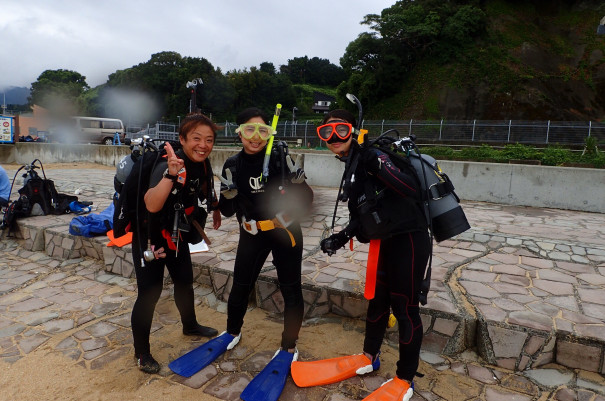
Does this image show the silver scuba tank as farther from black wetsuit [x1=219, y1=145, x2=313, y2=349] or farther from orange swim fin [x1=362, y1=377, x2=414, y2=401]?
orange swim fin [x1=362, y1=377, x2=414, y2=401]

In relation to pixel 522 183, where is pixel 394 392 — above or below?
below

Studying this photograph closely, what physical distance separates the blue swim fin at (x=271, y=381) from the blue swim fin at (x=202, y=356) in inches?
17.1

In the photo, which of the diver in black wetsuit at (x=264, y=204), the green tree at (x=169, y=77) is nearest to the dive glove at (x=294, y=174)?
the diver in black wetsuit at (x=264, y=204)

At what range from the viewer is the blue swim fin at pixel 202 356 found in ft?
Result: 9.47

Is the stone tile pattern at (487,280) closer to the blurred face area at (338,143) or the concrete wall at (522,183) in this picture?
the concrete wall at (522,183)

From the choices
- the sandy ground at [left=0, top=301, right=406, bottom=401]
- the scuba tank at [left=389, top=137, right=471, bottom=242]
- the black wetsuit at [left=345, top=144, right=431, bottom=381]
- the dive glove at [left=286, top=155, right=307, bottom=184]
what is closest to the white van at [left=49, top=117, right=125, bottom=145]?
the sandy ground at [left=0, top=301, right=406, bottom=401]

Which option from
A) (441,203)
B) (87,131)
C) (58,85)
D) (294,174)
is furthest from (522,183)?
(58,85)

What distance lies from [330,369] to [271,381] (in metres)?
0.47

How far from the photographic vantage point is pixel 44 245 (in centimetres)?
600

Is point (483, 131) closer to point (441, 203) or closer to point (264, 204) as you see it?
point (441, 203)

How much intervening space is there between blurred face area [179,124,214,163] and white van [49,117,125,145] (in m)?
20.8

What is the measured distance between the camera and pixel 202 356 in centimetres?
302

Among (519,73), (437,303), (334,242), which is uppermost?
(519,73)

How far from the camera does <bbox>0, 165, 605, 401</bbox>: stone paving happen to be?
2.79 metres
